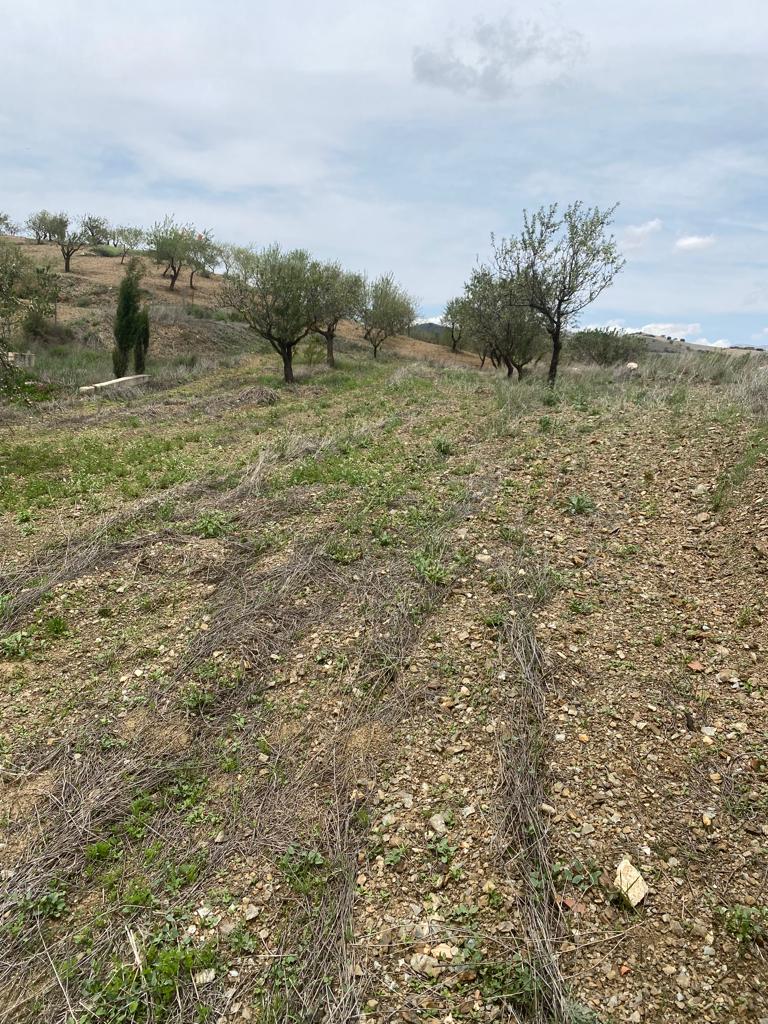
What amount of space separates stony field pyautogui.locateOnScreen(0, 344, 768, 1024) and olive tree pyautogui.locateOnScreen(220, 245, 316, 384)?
15.3m

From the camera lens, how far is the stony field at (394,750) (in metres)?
2.49

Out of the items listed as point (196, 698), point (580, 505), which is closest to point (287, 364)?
point (580, 505)

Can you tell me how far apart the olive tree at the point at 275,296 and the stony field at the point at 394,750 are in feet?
50.1

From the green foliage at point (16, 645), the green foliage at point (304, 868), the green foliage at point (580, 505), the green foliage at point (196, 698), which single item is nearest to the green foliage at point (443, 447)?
the green foliage at point (580, 505)

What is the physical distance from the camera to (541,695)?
391cm

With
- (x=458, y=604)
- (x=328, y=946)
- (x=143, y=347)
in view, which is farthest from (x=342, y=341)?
(x=328, y=946)

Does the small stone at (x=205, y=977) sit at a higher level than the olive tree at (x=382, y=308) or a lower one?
lower

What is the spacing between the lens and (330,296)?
24.7 metres

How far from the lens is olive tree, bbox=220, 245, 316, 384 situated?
2073 centimetres

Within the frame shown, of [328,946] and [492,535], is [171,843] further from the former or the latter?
[492,535]

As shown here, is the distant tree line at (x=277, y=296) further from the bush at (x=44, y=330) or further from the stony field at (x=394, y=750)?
the stony field at (x=394, y=750)

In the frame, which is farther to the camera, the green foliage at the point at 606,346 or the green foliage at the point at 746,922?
the green foliage at the point at 606,346

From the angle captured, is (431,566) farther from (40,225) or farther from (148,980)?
(40,225)

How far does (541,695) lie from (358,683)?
55.6 inches
